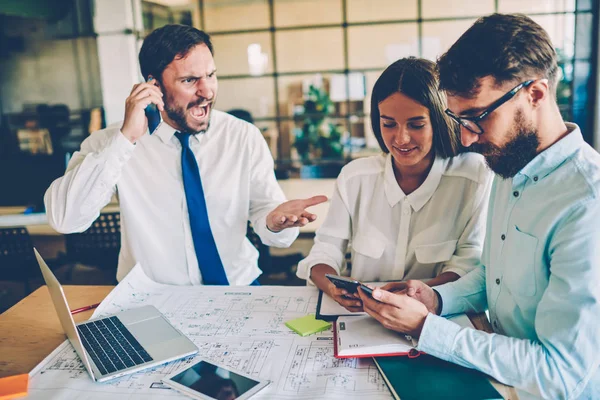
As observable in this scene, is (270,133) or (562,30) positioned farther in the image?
(270,133)

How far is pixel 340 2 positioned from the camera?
506cm

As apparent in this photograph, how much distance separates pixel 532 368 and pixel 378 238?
0.76 meters

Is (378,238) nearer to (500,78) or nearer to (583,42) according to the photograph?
(500,78)

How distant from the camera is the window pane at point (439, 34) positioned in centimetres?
480

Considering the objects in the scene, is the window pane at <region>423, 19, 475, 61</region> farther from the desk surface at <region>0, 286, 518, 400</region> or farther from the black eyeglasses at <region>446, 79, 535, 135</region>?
the desk surface at <region>0, 286, 518, 400</region>

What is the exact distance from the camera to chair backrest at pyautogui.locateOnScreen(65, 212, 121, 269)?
2977 mm

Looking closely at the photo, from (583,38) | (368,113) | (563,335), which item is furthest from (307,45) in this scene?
(563,335)

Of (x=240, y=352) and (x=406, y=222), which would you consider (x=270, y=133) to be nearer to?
(x=406, y=222)

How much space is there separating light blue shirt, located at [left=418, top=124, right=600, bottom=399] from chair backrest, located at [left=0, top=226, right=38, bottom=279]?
9.51 ft

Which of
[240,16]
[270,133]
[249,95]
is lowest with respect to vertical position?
[270,133]

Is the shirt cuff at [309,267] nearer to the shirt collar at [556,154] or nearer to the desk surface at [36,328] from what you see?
the desk surface at [36,328]

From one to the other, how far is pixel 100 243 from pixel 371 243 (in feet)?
6.17

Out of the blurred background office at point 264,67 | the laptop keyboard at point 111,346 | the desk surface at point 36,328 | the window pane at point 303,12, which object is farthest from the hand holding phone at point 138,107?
the window pane at point 303,12

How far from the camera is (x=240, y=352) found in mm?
1323
